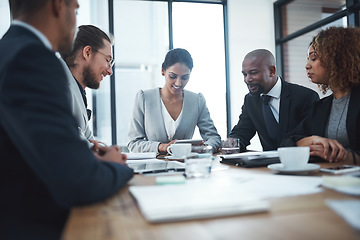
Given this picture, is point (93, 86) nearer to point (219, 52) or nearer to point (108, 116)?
point (108, 116)

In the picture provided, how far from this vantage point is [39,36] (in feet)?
3.04

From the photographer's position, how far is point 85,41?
2.25m

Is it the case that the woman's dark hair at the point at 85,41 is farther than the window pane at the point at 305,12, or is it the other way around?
the window pane at the point at 305,12

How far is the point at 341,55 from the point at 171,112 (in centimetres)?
141

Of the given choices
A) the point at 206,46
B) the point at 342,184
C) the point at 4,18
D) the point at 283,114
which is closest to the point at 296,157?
the point at 342,184

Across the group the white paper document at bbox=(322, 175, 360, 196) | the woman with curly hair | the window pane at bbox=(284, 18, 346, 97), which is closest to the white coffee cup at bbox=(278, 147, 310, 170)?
the white paper document at bbox=(322, 175, 360, 196)

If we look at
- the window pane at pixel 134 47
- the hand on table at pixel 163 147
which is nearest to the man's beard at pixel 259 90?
the hand on table at pixel 163 147

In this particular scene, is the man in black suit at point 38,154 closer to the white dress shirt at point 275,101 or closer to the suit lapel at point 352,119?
the suit lapel at point 352,119

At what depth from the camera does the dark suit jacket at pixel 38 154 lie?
0.64m

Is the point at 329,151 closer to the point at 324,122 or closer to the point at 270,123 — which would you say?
the point at 324,122

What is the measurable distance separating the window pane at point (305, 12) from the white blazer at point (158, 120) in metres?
2.76

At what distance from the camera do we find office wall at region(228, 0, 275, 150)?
5.15 meters

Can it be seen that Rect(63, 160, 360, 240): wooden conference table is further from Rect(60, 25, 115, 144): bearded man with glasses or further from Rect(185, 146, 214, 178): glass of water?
Rect(60, 25, 115, 144): bearded man with glasses

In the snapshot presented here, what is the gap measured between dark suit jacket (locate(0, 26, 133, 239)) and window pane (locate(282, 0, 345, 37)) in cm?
437
